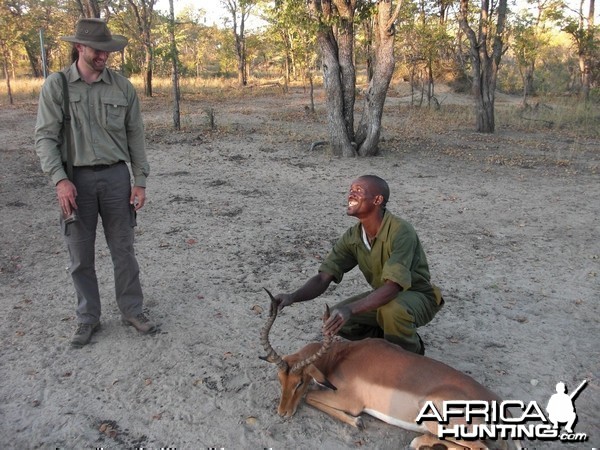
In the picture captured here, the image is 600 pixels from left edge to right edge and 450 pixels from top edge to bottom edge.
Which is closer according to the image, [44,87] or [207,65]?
[44,87]

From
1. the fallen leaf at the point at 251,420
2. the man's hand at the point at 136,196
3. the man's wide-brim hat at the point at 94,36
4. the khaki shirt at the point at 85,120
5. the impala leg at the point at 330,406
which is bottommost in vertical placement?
the fallen leaf at the point at 251,420

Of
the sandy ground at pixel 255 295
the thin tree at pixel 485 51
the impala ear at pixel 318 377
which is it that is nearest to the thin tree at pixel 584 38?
the thin tree at pixel 485 51

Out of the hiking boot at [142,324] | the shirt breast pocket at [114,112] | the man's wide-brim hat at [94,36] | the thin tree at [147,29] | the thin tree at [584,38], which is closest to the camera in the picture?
the man's wide-brim hat at [94,36]

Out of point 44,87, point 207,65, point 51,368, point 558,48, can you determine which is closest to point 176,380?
point 51,368

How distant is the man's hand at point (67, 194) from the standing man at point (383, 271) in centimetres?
161

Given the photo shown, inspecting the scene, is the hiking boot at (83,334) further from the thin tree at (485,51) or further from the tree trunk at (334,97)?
the thin tree at (485,51)

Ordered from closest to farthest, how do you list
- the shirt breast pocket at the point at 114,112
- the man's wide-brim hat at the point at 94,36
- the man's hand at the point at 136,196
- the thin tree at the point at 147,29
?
the man's wide-brim hat at the point at 94,36, the shirt breast pocket at the point at 114,112, the man's hand at the point at 136,196, the thin tree at the point at 147,29

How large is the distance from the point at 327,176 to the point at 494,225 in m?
3.58

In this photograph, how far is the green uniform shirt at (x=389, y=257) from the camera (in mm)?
3186

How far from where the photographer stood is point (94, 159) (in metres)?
3.66

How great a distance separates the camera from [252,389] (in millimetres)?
3459

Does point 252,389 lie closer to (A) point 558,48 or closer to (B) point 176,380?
(B) point 176,380

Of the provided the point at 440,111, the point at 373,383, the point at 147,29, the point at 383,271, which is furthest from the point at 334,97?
the point at 147,29

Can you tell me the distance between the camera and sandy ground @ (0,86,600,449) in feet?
10.4
